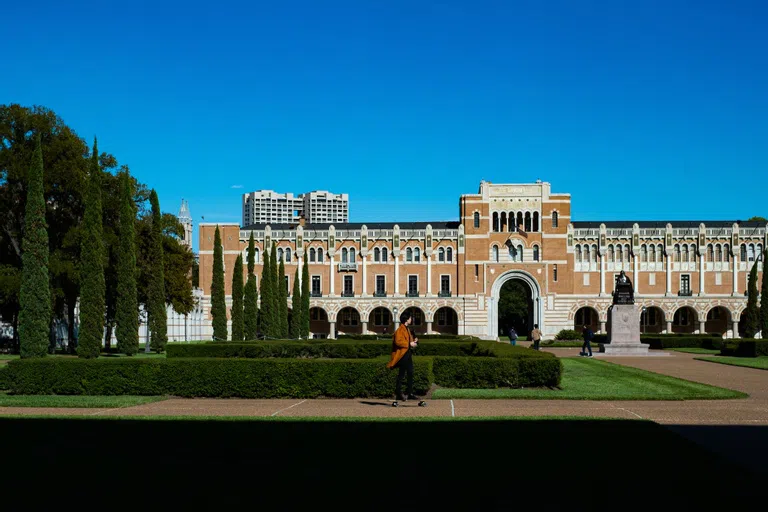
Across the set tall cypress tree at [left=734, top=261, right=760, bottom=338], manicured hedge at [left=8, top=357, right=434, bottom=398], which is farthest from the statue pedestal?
manicured hedge at [left=8, top=357, right=434, bottom=398]

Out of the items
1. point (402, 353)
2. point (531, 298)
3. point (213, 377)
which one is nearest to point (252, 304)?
point (213, 377)

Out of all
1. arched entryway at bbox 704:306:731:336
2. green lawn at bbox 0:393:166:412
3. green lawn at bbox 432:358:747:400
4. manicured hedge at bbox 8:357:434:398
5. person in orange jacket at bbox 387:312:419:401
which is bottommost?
arched entryway at bbox 704:306:731:336

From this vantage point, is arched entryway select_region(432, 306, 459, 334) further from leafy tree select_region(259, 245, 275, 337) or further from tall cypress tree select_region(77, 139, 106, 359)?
tall cypress tree select_region(77, 139, 106, 359)

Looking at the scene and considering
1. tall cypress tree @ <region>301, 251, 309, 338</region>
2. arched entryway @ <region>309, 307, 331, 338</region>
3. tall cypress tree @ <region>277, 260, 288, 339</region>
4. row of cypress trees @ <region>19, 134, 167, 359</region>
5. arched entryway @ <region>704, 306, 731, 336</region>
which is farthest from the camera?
arched entryway @ <region>309, 307, 331, 338</region>

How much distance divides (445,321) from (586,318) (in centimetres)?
1365

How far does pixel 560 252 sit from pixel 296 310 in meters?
26.4

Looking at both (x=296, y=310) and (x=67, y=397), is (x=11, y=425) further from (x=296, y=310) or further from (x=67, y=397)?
(x=296, y=310)

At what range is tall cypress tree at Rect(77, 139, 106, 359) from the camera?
25.5m

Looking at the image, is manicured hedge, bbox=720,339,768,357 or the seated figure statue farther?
the seated figure statue

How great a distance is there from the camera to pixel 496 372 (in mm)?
19922

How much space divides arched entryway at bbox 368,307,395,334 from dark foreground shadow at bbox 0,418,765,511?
6287 cm

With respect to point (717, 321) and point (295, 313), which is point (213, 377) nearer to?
point (295, 313)

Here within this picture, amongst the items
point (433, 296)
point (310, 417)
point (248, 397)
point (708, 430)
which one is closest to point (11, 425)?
point (310, 417)

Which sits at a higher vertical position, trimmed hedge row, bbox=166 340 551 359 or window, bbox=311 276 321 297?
window, bbox=311 276 321 297
